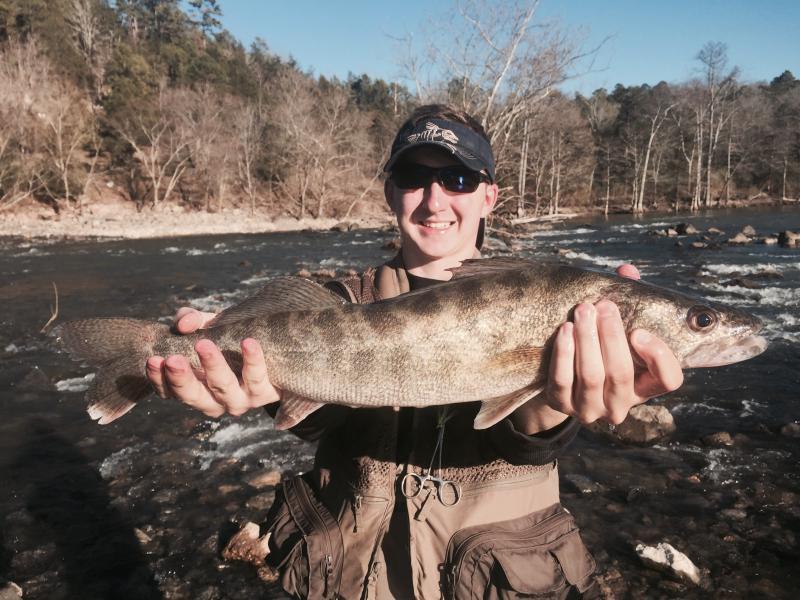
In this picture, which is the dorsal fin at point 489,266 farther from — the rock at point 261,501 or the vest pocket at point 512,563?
the rock at point 261,501

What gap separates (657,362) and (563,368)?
0.43 m

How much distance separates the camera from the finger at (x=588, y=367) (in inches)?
95.3

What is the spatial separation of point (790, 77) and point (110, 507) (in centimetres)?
11466

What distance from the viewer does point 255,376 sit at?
286 cm

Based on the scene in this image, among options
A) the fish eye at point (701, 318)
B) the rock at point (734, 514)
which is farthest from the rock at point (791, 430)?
the fish eye at point (701, 318)

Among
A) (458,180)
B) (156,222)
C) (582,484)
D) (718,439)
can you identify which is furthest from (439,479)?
(156,222)

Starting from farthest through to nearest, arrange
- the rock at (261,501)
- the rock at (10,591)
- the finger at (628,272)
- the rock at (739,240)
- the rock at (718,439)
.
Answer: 1. the rock at (739,240)
2. the rock at (718,439)
3. the rock at (261,501)
4. the rock at (10,591)
5. the finger at (628,272)

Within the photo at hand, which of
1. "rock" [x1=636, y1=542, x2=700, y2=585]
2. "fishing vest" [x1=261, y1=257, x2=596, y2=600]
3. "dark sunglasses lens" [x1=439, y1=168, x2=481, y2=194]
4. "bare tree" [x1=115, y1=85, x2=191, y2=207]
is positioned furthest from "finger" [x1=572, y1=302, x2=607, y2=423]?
"bare tree" [x1=115, y1=85, x2=191, y2=207]

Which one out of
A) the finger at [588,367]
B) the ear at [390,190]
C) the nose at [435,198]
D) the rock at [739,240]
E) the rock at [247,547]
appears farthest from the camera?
the rock at [739,240]

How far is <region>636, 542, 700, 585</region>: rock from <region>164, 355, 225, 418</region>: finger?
394 cm

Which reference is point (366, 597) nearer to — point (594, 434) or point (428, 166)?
point (428, 166)

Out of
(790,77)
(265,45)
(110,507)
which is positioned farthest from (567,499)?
(790,77)

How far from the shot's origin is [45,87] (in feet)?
146

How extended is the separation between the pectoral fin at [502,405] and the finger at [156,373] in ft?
5.87
